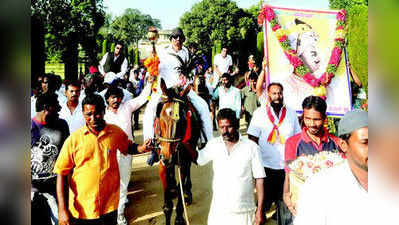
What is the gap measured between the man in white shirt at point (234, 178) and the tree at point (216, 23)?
104ft

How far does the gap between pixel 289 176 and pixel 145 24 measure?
6650 cm

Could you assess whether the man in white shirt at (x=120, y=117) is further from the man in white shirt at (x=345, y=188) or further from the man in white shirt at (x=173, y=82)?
the man in white shirt at (x=345, y=188)

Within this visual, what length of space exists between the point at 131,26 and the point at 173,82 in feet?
194

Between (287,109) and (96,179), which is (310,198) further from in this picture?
(287,109)

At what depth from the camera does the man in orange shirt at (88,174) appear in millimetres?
2676

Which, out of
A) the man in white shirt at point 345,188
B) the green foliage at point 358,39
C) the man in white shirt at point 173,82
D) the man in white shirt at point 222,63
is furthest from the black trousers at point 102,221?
the green foliage at point 358,39

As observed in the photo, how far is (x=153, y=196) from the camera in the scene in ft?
17.8

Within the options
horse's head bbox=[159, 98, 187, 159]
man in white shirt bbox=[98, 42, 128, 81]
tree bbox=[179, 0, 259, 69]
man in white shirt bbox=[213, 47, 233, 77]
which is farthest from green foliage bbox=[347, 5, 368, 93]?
tree bbox=[179, 0, 259, 69]

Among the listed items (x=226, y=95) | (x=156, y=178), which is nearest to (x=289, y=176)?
(x=156, y=178)

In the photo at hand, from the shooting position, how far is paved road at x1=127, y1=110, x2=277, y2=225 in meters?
4.56

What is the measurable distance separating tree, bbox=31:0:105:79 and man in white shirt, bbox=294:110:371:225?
13918mm

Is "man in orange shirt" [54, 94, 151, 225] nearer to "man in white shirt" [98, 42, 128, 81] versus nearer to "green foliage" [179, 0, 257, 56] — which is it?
"man in white shirt" [98, 42, 128, 81]

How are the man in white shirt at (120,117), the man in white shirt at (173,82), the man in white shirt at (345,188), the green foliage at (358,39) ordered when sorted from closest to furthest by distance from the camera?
the man in white shirt at (345,188)
the man in white shirt at (173,82)
the man in white shirt at (120,117)
the green foliage at (358,39)

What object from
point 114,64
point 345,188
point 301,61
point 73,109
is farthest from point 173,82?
point 114,64
